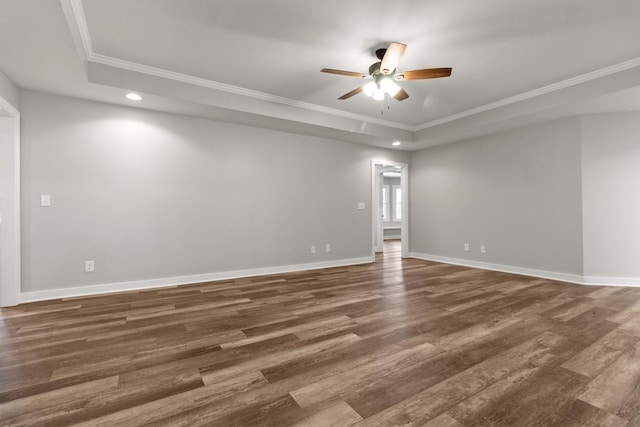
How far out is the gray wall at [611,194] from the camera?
4.12 m

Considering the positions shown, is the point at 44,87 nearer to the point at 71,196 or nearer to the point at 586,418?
the point at 71,196

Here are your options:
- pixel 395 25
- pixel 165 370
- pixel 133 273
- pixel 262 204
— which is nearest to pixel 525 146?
pixel 395 25

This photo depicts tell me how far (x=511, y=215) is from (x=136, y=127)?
19.4ft

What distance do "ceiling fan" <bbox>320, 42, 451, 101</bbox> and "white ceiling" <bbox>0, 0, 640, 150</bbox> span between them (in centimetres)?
21

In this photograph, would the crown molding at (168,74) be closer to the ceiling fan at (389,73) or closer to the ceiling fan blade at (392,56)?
the ceiling fan at (389,73)

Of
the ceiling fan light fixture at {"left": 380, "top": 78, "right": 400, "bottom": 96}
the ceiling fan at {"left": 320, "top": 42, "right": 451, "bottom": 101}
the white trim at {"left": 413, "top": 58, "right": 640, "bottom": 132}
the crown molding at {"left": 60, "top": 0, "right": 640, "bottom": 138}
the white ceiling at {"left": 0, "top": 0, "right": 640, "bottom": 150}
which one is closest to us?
the white ceiling at {"left": 0, "top": 0, "right": 640, "bottom": 150}

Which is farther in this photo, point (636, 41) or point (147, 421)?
point (636, 41)

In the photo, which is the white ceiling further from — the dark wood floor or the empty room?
the dark wood floor

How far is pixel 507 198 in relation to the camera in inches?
202

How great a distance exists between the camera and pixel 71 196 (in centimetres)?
365

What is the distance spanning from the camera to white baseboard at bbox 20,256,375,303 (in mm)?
3506

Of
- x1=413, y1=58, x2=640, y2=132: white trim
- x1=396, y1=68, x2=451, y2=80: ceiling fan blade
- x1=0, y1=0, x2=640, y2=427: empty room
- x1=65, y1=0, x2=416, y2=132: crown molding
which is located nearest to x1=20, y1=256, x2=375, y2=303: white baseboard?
x1=0, y1=0, x2=640, y2=427: empty room

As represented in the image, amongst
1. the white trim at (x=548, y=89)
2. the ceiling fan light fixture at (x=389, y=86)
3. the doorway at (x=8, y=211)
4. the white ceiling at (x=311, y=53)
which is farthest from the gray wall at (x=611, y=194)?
the doorway at (x=8, y=211)

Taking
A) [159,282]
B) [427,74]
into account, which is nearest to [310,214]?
[159,282]
